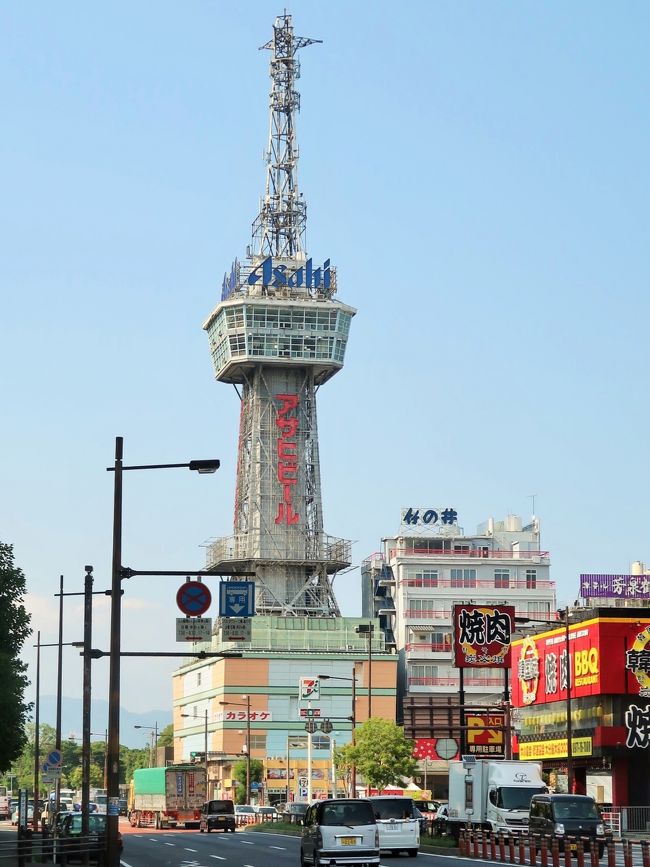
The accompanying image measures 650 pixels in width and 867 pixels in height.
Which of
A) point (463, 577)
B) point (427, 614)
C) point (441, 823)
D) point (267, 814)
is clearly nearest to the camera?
point (441, 823)

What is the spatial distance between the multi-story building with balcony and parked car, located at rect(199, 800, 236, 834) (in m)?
70.5

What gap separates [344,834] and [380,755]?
83717 millimetres

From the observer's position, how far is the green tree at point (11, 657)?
60.2 meters

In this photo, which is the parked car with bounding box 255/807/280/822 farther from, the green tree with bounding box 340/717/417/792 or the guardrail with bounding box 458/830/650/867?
the guardrail with bounding box 458/830/650/867

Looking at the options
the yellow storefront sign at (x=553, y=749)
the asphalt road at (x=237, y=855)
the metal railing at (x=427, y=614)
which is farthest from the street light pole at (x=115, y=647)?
the metal railing at (x=427, y=614)

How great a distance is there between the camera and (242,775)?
156500 millimetres

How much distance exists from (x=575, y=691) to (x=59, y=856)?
55294mm

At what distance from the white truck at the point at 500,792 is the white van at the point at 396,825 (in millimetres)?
5044

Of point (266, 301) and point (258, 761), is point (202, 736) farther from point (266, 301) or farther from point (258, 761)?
point (266, 301)

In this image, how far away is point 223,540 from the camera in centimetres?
17150

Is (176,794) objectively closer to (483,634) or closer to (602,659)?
(602,659)

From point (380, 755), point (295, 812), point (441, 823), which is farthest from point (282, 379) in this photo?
point (441, 823)

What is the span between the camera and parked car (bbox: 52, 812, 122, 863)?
43094 mm

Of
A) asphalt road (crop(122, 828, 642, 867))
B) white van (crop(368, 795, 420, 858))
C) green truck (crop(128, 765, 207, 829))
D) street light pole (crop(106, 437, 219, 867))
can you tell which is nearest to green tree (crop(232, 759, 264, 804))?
green truck (crop(128, 765, 207, 829))
